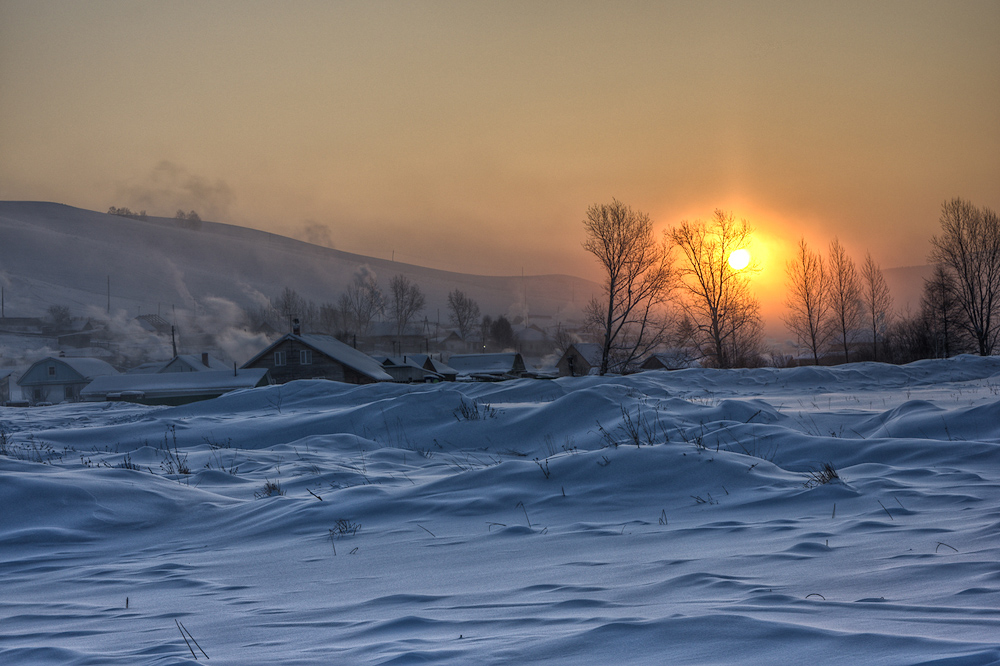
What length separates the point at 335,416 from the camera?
38.4ft

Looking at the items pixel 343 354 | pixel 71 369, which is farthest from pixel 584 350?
pixel 71 369

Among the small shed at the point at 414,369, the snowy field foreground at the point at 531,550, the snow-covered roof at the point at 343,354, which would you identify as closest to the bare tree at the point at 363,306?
the small shed at the point at 414,369

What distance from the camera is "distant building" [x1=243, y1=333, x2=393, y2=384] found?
131ft

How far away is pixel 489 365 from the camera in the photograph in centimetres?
6225

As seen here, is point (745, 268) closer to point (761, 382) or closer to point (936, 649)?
point (761, 382)

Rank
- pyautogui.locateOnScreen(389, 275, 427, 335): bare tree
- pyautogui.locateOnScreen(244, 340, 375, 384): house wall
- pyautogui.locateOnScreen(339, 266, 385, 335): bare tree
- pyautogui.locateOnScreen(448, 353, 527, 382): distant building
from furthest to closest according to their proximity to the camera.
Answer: pyautogui.locateOnScreen(339, 266, 385, 335): bare tree < pyautogui.locateOnScreen(389, 275, 427, 335): bare tree < pyautogui.locateOnScreen(448, 353, 527, 382): distant building < pyautogui.locateOnScreen(244, 340, 375, 384): house wall

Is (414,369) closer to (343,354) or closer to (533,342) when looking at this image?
(343,354)

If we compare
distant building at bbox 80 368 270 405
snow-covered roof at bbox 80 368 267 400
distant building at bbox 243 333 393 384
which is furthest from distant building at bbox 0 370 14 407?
distant building at bbox 243 333 393 384

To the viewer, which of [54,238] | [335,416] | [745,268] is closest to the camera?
[335,416]

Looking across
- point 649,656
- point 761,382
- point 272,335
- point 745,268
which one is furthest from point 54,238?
point 649,656

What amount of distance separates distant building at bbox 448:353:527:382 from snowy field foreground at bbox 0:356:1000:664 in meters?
50.7

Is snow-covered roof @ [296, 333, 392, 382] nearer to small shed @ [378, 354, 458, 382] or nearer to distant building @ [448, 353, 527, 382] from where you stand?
small shed @ [378, 354, 458, 382]

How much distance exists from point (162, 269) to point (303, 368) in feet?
367

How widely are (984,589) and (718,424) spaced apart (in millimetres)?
5933
